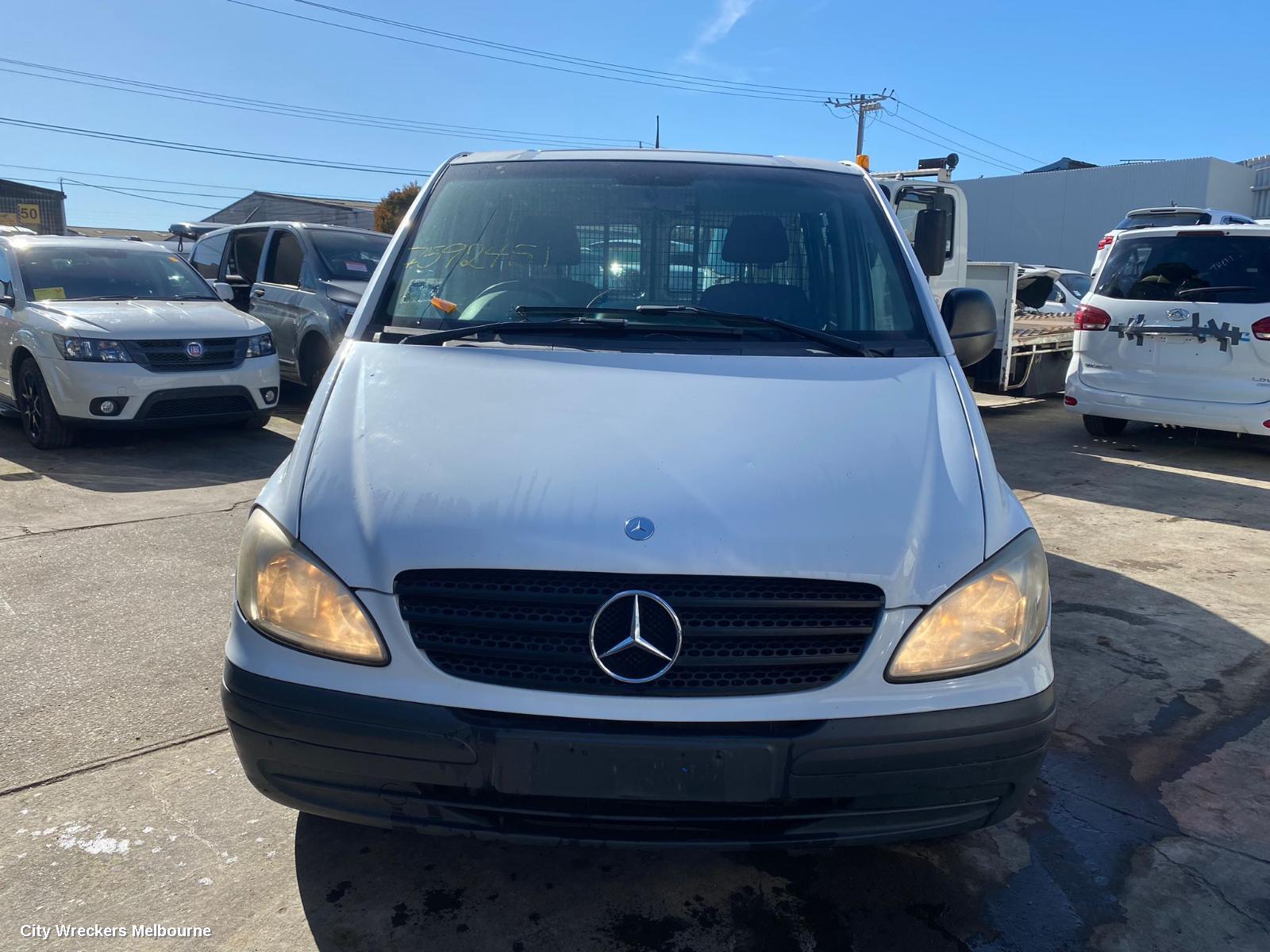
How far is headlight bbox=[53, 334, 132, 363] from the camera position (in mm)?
7133

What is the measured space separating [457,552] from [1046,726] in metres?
1.32

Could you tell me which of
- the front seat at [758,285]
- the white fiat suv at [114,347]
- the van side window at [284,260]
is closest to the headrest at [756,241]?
the front seat at [758,285]

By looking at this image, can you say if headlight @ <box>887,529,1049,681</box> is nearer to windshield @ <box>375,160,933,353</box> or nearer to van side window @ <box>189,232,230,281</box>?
windshield @ <box>375,160,933,353</box>

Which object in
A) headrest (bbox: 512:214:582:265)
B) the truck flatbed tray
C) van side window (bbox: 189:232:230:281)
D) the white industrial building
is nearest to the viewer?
headrest (bbox: 512:214:582:265)

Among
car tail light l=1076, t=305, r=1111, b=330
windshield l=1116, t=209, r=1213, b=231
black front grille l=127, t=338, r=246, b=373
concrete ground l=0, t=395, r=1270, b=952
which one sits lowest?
concrete ground l=0, t=395, r=1270, b=952

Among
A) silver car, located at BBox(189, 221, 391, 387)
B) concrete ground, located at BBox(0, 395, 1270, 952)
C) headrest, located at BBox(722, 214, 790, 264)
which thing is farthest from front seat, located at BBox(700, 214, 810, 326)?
silver car, located at BBox(189, 221, 391, 387)

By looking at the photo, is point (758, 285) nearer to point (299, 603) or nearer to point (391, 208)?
point (299, 603)

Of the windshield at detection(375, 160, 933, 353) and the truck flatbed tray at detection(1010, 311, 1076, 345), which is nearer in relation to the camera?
the windshield at detection(375, 160, 933, 353)

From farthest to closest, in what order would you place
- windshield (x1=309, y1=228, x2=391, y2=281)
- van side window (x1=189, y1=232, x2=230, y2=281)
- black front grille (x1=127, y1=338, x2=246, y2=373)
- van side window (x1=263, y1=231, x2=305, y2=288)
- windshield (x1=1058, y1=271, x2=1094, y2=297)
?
windshield (x1=1058, y1=271, x2=1094, y2=297)
van side window (x1=189, y1=232, x2=230, y2=281)
van side window (x1=263, y1=231, x2=305, y2=288)
windshield (x1=309, y1=228, x2=391, y2=281)
black front grille (x1=127, y1=338, x2=246, y2=373)

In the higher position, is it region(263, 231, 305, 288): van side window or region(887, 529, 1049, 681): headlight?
region(263, 231, 305, 288): van side window

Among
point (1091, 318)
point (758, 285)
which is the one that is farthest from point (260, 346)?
point (1091, 318)

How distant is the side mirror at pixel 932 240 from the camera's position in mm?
4395

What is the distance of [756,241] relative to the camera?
3287 millimetres

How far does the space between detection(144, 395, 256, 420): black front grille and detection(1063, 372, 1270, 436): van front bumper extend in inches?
278
